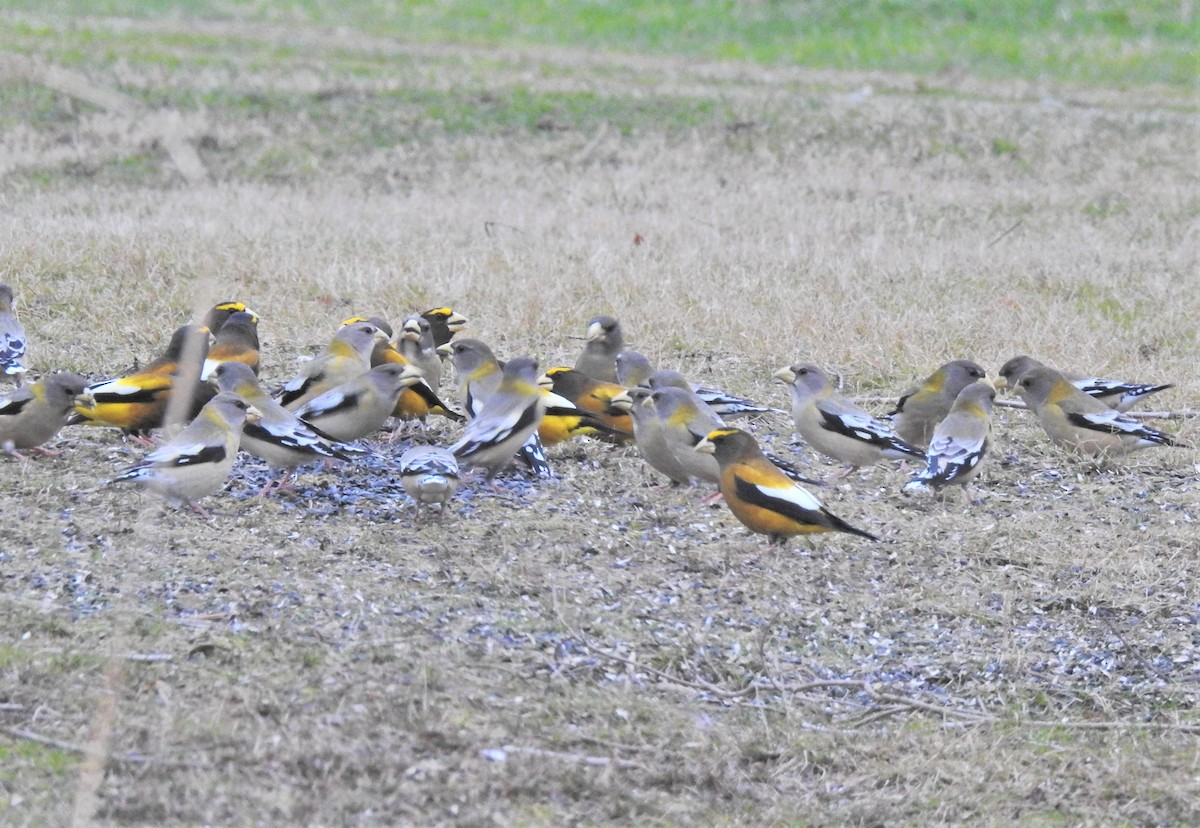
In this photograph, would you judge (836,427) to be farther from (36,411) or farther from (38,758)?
(38,758)

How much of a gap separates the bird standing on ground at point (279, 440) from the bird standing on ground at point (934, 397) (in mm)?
3087

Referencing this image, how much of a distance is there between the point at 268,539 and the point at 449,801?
214 centimetres

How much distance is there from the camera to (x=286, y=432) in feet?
21.9

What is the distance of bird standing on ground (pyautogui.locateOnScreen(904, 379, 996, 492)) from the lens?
22.8 feet

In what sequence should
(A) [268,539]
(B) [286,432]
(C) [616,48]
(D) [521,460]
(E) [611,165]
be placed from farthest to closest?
(C) [616,48] < (E) [611,165] < (D) [521,460] < (B) [286,432] < (A) [268,539]

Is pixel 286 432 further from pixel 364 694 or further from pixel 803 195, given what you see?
pixel 803 195

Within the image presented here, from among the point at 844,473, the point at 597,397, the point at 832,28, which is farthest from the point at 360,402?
the point at 832,28

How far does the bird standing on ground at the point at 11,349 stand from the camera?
26.2 feet

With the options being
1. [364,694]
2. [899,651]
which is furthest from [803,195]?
[364,694]

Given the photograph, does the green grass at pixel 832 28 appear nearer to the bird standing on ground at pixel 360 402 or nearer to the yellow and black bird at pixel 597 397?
the yellow and black bird at pixel 597 397

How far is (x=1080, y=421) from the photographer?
25.5ft

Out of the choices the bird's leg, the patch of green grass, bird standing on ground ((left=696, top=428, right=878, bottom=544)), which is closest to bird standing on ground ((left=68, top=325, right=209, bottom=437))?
bird standing on ground ((left=696, top=428, right=878, bottom=544))

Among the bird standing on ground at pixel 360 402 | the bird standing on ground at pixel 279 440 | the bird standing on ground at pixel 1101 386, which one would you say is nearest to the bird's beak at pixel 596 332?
the bird standing on ground at pixel 360 402

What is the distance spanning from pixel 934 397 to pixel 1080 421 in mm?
774
